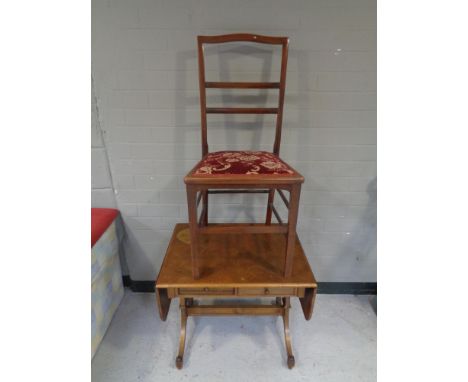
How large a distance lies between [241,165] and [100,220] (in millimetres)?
966

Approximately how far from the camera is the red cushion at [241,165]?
1013 mm

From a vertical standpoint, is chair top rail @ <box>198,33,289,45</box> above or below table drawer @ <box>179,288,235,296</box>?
above

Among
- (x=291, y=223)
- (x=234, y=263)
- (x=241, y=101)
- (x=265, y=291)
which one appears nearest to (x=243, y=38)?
(x=241, y=101)

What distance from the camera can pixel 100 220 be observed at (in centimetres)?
150

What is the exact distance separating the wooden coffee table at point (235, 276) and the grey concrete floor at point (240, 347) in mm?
109

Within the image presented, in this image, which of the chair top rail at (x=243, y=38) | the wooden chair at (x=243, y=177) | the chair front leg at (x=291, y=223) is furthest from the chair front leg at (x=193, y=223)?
the chair top rail at (x=243, y=38)

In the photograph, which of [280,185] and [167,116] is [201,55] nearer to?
[167,116]

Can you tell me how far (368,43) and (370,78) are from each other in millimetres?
174

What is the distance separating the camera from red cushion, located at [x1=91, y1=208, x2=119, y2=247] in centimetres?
140

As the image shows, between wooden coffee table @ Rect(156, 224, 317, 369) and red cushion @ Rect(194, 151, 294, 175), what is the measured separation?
0.47 m

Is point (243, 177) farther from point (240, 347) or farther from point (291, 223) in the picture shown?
point (240, 347)

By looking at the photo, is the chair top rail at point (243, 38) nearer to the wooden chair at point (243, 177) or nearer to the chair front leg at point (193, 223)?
the wooden chair at point (243, 177)

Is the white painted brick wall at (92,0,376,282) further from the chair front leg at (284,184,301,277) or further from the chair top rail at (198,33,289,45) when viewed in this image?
the chair front leg at (284,184,301,277)

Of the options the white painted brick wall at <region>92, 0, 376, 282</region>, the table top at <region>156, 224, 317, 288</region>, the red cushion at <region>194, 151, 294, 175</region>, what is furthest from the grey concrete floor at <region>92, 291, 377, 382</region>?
the red cushion at <region>194, 151, 294, 175</region>
